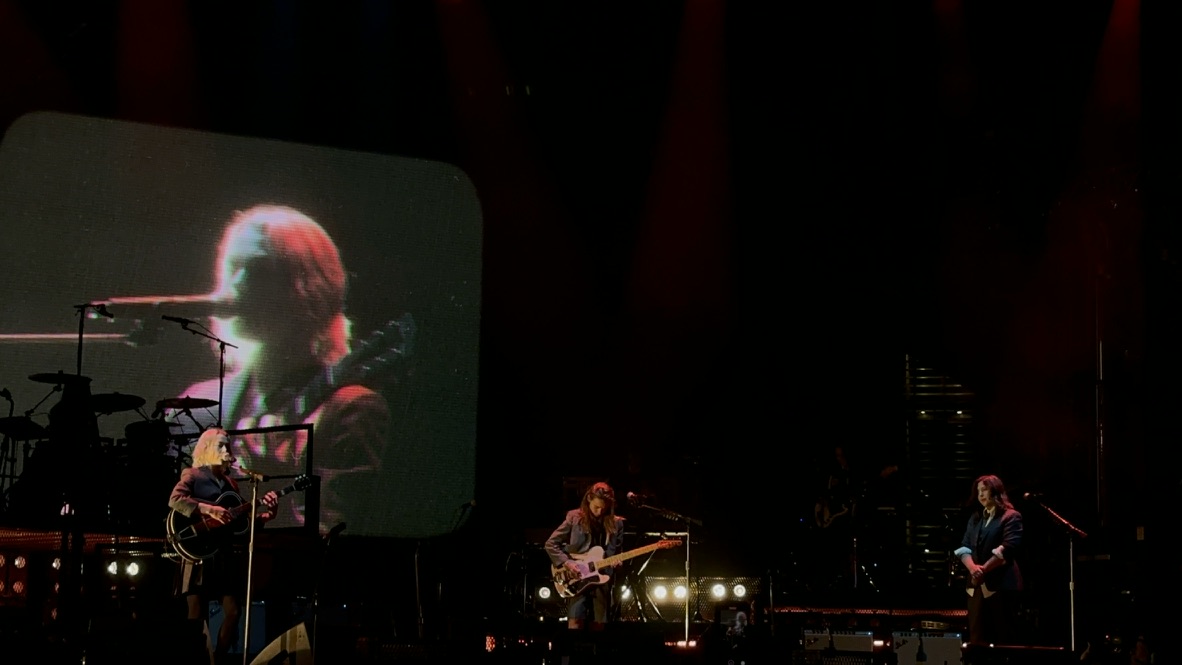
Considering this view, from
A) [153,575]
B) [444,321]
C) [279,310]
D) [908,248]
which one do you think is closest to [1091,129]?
[908,248]

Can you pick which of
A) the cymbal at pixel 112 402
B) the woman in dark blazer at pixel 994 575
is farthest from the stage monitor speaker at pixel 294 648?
the woman in dark blazer at pixel 994 575

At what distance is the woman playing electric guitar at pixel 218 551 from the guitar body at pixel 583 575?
2276 mm

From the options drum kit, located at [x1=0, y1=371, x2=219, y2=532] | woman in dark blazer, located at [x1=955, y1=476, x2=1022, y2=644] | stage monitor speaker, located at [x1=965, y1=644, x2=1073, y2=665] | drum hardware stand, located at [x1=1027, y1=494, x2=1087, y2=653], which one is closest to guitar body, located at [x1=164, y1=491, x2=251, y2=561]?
drum kit, located at [x1=0, y1=371, x2=219, y2=532]

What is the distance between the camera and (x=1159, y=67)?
11031mm

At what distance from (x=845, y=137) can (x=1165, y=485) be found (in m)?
4.66

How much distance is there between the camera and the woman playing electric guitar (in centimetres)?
800

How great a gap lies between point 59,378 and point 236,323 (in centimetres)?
169

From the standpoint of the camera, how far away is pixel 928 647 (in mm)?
8742

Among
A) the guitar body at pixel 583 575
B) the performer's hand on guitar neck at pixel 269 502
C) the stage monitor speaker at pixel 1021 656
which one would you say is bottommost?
the stage monitor speaker at pixel 1021 656

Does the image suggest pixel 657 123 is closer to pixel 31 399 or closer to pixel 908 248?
pixel 908 248

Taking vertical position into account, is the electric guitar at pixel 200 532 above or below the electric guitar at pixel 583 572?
above

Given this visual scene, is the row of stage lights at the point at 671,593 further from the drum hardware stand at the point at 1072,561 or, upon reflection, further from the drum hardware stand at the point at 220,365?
the drum hardware stand at the point at 220,365

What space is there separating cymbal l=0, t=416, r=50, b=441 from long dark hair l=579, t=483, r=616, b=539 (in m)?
4.46

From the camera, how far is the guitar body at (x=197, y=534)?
26.5ft
